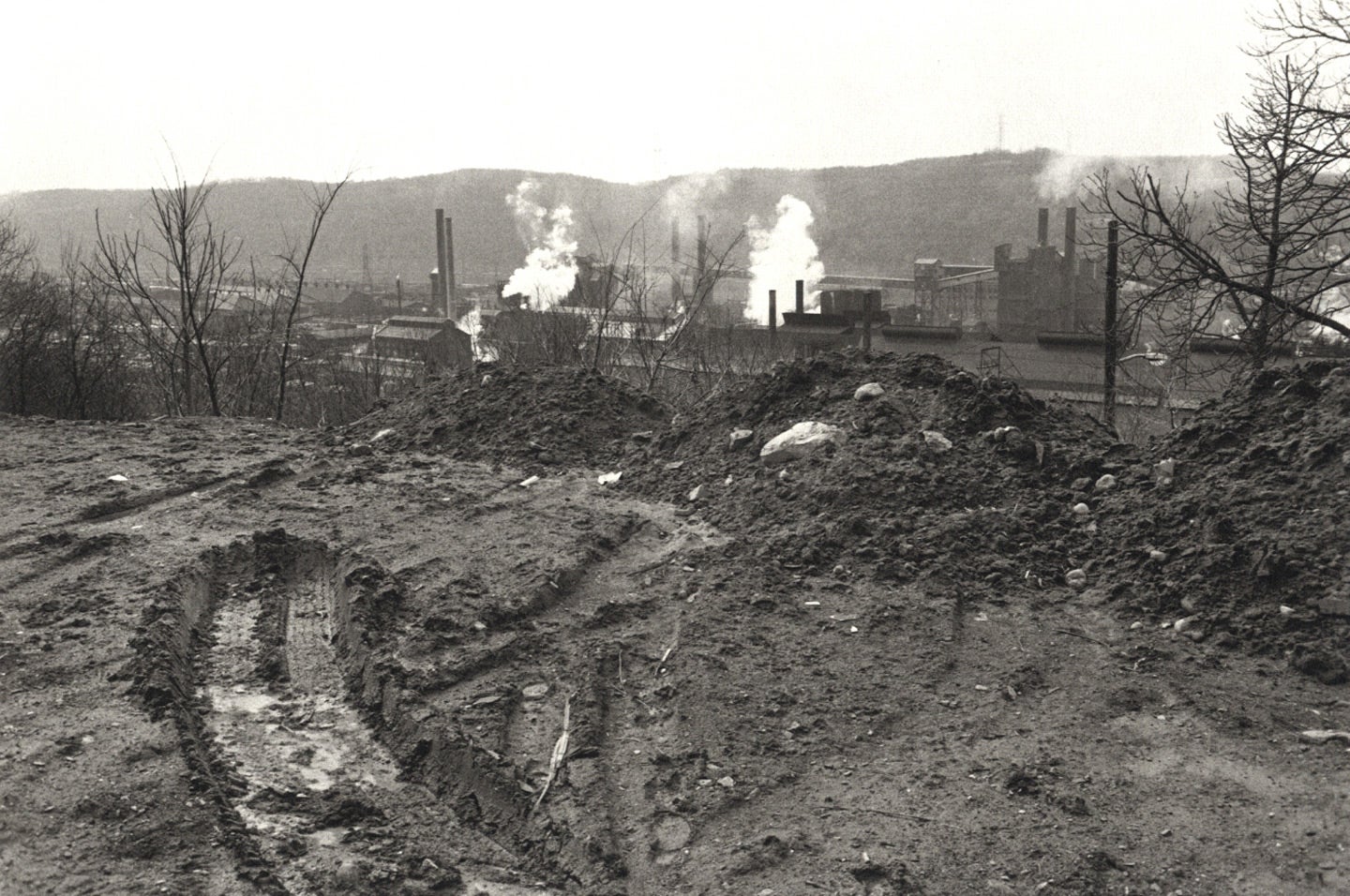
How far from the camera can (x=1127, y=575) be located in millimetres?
6020

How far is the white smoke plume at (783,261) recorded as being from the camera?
4844 cm

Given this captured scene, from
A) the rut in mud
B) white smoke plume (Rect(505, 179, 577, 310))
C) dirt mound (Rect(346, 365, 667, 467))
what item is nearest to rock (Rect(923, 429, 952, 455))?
dirt mound (Rect(346, 365, 667, 467))

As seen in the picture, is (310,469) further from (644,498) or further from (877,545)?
(877,545)

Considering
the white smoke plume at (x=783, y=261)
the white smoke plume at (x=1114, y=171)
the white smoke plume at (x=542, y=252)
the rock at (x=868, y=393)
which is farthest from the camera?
the white smoke plume at (x=1114, y=171)

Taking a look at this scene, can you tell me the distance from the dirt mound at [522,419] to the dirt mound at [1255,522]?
4268mm

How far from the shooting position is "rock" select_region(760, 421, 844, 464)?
7.71m

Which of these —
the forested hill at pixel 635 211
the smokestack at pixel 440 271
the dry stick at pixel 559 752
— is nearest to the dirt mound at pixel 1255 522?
the dry stick at pixel 559 752

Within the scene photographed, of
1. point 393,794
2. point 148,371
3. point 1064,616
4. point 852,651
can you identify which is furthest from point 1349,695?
point 148,371

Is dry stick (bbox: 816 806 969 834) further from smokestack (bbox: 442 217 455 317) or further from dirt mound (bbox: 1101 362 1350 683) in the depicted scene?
smokestack (bbox: 442 217 455 317)

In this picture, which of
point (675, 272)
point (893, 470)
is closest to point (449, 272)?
point (675, 272)

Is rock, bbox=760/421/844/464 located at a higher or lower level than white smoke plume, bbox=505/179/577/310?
lower

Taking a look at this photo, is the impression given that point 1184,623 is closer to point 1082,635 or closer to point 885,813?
point 1082,635

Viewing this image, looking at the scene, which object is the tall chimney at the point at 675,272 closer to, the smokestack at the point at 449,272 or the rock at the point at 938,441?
the smokestack at the point at 449,272

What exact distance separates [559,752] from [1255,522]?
360cm
